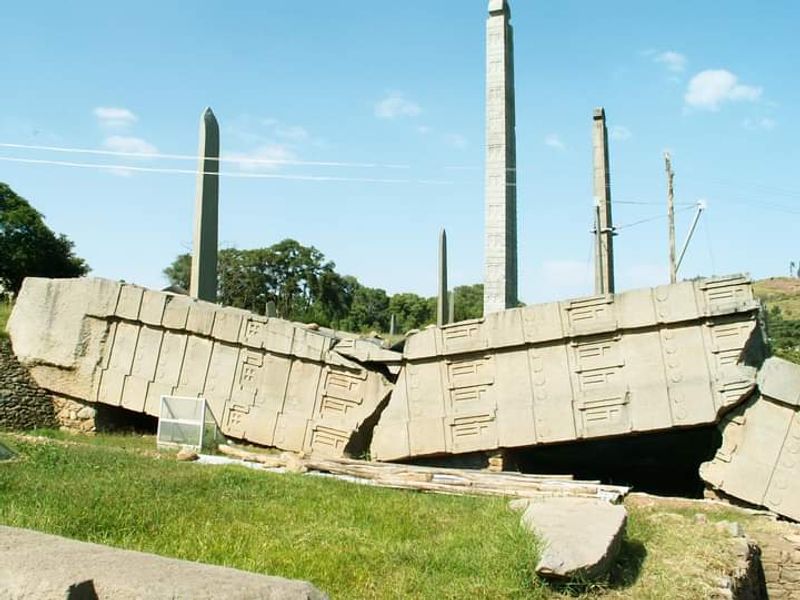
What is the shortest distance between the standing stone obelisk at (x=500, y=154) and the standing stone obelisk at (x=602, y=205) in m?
3.92

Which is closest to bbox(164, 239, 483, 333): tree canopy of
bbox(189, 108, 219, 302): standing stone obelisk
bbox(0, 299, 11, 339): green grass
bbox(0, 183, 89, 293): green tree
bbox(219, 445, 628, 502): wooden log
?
bbox(0, 183, 89, 293): green tree

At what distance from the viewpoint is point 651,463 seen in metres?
13.3

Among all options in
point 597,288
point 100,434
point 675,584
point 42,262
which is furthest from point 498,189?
point 42,262

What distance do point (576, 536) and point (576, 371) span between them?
227 inches

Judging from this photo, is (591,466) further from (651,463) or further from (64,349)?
(64,349)

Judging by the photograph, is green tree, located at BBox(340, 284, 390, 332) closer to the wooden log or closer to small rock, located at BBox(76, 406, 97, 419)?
small rock, located at BBox(76, 406, 97, 419)

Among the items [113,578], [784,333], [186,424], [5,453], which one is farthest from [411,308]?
[113,578]

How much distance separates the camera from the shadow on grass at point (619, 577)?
520 centimetres

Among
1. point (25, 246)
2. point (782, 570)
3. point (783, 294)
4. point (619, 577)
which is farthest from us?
point (783, 294)

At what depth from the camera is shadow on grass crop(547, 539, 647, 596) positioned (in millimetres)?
5199

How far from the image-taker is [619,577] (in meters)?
5.70

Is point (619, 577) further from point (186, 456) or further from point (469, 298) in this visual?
point (469, 298)

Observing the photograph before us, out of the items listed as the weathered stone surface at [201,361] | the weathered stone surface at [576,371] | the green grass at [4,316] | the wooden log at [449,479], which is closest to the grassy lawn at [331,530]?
the wooden log at [449,479]

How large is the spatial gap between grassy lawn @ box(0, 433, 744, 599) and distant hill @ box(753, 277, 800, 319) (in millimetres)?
33787
